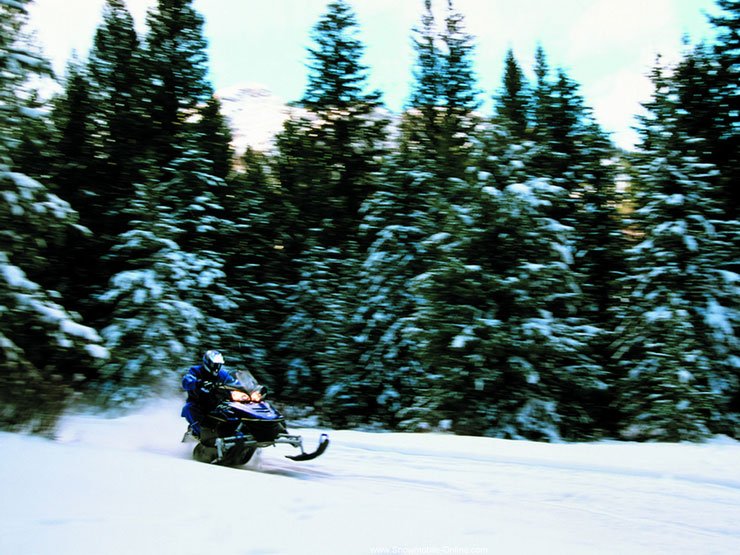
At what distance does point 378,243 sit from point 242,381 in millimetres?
11847

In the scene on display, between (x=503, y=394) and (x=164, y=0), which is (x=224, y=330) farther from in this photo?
(x=164, y=0)

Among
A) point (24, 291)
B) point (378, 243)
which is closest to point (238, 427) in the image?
point (24, 291)

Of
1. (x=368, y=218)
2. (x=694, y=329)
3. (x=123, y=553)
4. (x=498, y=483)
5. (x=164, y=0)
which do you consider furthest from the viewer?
(x=164, y=0)

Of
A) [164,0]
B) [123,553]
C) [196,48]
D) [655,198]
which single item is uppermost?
[164,0]

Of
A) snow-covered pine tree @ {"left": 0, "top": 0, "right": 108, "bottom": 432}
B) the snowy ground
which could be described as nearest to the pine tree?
snow-covered pine tree @ {"left": 0, "top": 0, "right": 108, "bottom": 432}

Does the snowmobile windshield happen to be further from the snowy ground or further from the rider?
the snowy ground

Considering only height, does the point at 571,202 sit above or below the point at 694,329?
above

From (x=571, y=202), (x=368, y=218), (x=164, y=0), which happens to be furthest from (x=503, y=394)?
(x=164, y=0)

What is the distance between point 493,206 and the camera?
48.8 ft

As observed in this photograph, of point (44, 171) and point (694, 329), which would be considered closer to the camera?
point (694, 329)

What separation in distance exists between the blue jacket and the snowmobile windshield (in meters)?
0.09

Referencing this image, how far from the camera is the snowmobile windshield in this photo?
30.1ft

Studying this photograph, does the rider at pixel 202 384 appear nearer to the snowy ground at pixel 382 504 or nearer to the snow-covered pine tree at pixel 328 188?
the snowy ground at pixel 382 504

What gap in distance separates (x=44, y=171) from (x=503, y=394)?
18.2m
